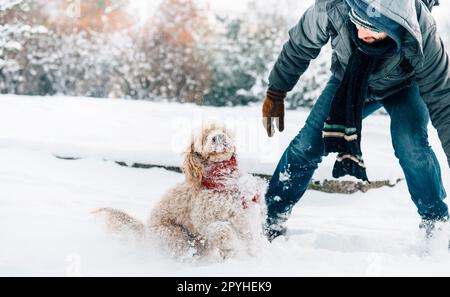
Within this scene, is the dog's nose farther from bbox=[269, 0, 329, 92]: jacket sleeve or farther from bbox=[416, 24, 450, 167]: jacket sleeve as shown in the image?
bbox=[416, 24, 450, 167]: jacket sleeve

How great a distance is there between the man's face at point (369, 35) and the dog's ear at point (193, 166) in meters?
0.87

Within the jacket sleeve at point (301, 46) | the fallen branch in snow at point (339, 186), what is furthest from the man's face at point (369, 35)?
the fallen branch in snow at point (339, 186)

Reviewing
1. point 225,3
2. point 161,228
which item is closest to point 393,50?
point 161,228

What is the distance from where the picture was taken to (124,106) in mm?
8234

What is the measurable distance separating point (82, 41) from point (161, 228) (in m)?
11.3

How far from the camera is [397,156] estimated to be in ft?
9.50

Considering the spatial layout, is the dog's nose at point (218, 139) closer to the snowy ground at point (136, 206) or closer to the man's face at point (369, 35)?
the snowy ground at point (136, 206)

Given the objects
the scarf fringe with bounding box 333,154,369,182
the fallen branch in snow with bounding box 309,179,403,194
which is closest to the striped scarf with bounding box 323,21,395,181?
the scarf fringe with bounding box 333,154,369,182

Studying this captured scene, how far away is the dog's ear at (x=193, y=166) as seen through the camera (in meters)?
2.66

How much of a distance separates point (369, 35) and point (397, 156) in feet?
2.20

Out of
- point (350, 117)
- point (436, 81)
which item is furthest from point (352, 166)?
point (436, 81)

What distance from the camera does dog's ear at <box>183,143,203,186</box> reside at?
266cm

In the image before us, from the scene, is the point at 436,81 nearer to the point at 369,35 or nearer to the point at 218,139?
the point at 369,35

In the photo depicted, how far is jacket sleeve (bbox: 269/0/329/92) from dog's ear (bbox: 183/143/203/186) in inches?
26.5
